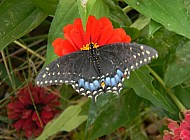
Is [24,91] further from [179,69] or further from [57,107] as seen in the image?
[179,69]

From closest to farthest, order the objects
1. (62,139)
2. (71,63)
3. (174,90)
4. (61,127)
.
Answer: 1. (71,63)
2. (174,90)
3. (61,127)
4. (62,139)

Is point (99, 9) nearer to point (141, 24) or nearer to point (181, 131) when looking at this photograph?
point (141, 24)

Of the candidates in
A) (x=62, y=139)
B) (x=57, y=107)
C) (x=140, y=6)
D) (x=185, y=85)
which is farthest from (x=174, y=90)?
(x=62, y=139)

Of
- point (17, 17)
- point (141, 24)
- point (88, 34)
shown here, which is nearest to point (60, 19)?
point (88, 34)

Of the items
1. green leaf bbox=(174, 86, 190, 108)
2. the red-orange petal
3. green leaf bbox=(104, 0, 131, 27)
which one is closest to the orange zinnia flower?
the red-orange petal

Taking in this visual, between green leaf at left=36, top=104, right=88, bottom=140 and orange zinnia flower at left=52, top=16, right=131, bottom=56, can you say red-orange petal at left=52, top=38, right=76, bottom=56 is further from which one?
green leaf at left=36, top=104, right=88, bottom=140

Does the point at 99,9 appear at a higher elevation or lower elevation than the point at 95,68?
higher

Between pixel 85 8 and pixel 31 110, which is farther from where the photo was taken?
pixel 31 110
